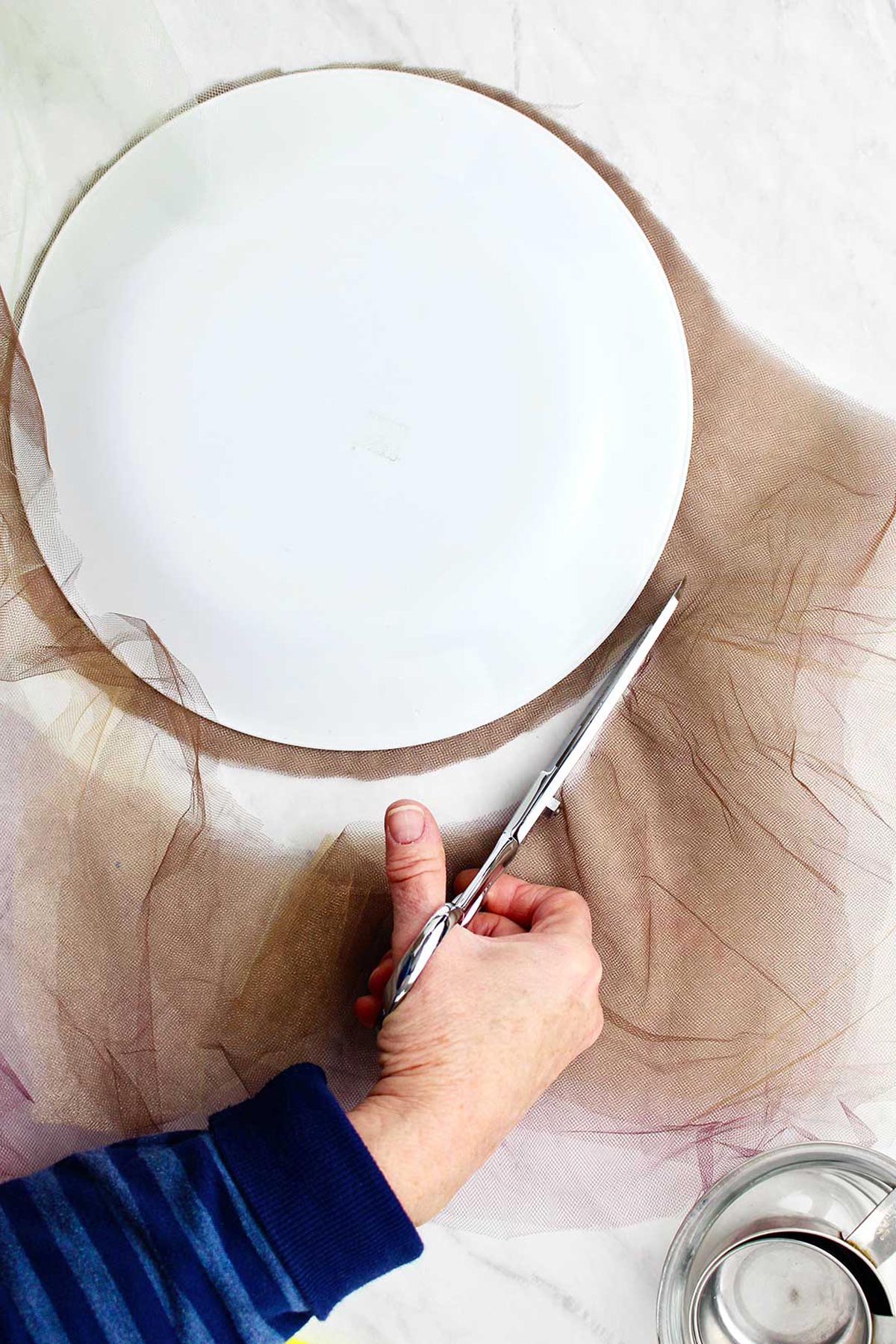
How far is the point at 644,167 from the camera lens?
526 millimetres

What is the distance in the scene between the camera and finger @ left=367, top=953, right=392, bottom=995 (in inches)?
18.6

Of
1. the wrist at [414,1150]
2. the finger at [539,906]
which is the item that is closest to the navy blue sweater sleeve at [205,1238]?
the wrist at [414,1150]

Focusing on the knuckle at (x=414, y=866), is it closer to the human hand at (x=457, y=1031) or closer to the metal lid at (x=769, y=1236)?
the human hand at (x=457, y=1031)

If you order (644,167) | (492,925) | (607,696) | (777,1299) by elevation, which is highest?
(644,167)

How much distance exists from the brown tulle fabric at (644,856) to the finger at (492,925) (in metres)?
0.03

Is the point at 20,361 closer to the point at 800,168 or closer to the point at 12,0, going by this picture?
the point at 12,0

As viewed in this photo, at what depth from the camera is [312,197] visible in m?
0.48

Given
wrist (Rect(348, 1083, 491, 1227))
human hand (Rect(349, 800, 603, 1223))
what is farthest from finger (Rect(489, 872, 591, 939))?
wrist (Rect(348, 1083, 491, 1227))

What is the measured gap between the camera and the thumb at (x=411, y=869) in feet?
1.48

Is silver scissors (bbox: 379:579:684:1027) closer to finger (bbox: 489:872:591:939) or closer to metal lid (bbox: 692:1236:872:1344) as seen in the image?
finger (bbox: 489:872:591:939)

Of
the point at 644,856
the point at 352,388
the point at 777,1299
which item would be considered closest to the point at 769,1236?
the point at 777,1299

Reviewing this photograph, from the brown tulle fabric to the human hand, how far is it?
46mm

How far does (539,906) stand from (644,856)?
6 cm

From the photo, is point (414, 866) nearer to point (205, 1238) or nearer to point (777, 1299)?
point (205, 1238)
